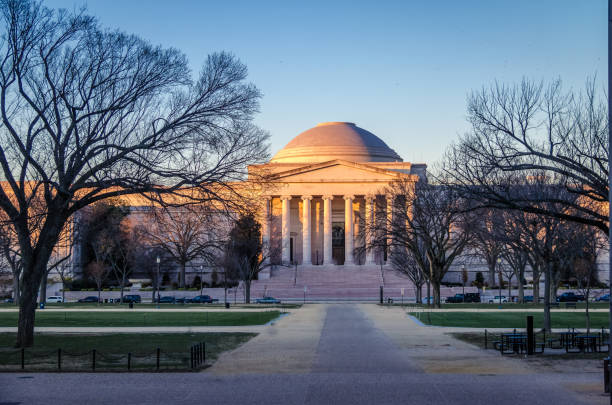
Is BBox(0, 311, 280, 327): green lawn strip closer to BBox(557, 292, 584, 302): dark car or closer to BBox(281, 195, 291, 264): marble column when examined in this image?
BBox(557, 292, 584, 302): dark car

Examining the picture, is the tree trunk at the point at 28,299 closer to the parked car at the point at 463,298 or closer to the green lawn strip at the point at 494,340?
the green lawn strip at the point at 494,340

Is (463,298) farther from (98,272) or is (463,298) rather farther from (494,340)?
(494,340)

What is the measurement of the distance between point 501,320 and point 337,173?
5816cm

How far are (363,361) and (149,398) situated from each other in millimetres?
8369

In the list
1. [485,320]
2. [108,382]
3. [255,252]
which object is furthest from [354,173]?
[108,382]

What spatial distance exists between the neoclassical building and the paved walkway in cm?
5990

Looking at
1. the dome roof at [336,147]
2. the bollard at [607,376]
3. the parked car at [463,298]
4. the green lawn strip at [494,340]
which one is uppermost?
the dome roof at [336,147]

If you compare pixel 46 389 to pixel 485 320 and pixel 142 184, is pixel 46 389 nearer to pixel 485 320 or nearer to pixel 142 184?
pixel 142 184

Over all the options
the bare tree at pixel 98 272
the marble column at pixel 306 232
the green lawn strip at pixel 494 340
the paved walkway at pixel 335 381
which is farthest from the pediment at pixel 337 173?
the paved walkway at pixel 335 381

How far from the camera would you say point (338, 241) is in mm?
109625

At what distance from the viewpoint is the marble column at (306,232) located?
99.4 meters

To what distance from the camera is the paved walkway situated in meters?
16.4

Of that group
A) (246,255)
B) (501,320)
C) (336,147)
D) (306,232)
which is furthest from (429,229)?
(336,147)

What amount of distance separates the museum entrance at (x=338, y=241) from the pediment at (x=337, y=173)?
11756mm
